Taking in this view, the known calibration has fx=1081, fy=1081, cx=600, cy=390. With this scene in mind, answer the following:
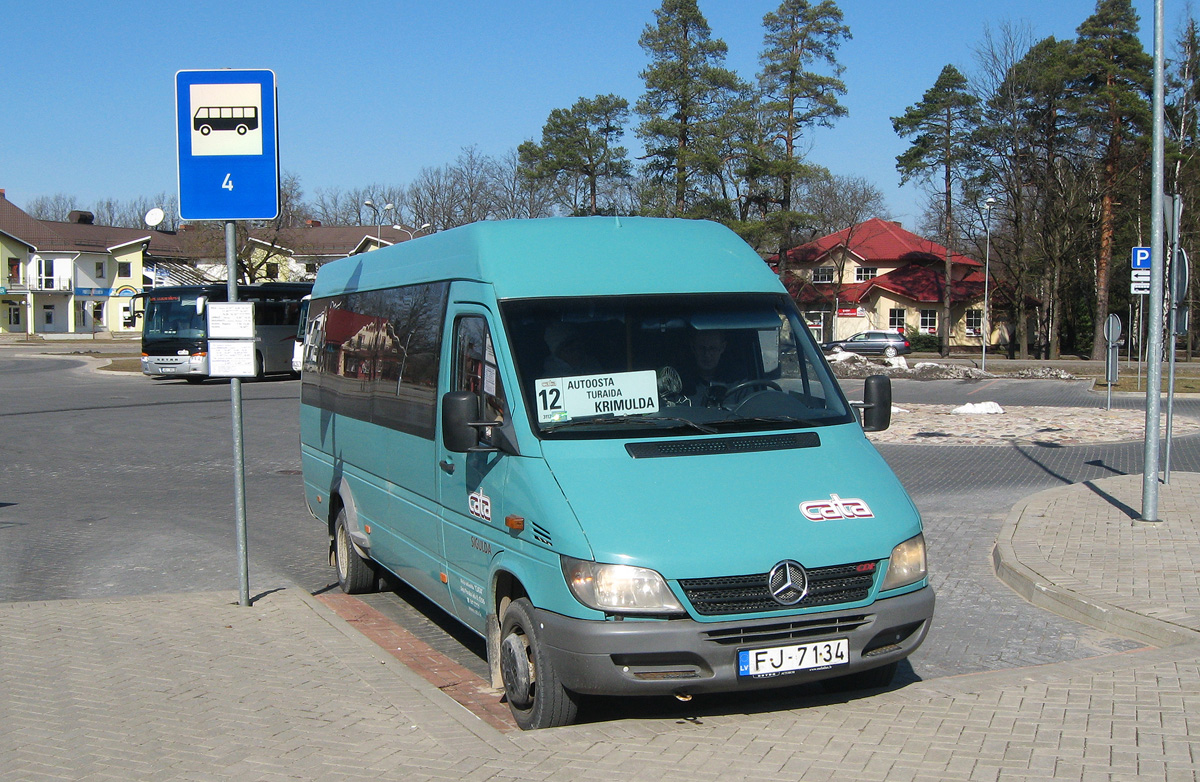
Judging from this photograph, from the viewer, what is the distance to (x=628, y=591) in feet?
15.2

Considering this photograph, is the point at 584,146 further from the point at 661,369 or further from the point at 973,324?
the point at 661,369

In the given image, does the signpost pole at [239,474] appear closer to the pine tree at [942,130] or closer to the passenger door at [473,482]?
the passenger door at [473,482]

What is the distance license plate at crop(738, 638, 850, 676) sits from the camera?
4711mm

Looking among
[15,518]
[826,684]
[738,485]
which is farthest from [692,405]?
[15,518]

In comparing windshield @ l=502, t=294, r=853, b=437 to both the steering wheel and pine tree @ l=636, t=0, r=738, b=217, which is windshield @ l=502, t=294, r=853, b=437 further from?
pine tree @ l=636, t=0, r=738, b=217

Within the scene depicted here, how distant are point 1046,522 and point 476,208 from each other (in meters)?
51.9

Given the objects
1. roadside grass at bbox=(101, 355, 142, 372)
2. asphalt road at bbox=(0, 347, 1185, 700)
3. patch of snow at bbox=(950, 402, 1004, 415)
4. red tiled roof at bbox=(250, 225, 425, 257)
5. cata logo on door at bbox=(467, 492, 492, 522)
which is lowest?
asphalt road at bbox=(0, 347, 1185, 700)

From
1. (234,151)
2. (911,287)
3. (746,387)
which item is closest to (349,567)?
(234,151)

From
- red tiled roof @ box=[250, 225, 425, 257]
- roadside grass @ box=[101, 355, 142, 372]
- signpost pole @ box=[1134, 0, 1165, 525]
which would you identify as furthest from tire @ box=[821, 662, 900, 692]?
red tiled roof @ box=[250, 225, 425, 257]

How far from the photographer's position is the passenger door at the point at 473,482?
548 centimetres

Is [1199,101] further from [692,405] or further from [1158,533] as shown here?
[692,405]

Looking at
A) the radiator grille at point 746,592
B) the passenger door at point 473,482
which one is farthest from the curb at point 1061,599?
the passenger door at point 473,482

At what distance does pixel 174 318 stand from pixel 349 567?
32715 millimetres

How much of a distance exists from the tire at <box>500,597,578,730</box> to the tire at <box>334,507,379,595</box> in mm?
3251
